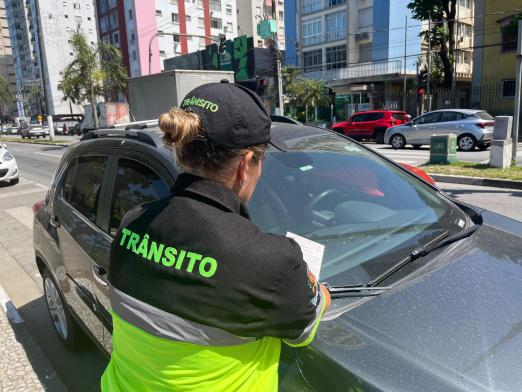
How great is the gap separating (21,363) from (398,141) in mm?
17661

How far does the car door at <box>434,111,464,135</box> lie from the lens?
662 inches

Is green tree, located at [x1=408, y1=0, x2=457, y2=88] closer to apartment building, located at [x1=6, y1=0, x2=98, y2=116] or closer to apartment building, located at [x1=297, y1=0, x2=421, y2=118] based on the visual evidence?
apartment building, located at [x1=297, y1=0, x2=421, y2=118]

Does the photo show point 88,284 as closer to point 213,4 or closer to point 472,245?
point 472,245

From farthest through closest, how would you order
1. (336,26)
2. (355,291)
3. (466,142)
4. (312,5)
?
1. (312,5)
2. (336,26)
3. (466,142)
4. (355,291)

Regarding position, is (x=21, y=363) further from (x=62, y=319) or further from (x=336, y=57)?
(x=336, y=57)

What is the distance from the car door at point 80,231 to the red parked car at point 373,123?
20.5 m

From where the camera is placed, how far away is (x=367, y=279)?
189 centimetres

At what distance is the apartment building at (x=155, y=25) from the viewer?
56.4 m

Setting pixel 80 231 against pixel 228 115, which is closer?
pixel 228 115

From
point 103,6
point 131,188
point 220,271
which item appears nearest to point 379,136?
point 131,188

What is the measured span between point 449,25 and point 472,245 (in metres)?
32.0

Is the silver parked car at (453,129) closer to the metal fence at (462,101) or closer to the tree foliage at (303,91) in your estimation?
the metal fence at (462,101)

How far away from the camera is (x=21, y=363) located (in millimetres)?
3475

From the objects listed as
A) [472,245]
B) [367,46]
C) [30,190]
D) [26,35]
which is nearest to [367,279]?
[472,245]
